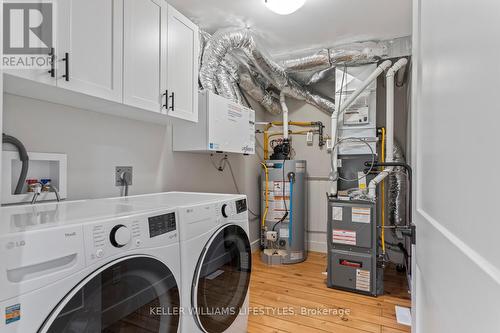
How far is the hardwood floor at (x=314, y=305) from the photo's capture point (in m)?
1.97

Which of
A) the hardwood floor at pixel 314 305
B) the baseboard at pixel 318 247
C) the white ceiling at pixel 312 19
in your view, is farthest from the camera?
the baseboard at pixel 318 247

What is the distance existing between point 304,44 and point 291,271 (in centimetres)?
244

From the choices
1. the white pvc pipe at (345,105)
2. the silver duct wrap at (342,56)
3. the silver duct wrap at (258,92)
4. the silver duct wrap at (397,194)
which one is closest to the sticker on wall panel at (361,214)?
the white pvc pipe at (345,105)

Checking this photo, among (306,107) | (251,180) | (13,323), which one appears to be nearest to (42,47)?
(13,323)

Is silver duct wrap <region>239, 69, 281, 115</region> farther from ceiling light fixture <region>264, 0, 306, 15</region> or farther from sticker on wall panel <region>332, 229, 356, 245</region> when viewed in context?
sticker on wall panel <region>332, 229, 356, 245</region>

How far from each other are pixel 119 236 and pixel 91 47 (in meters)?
0.88

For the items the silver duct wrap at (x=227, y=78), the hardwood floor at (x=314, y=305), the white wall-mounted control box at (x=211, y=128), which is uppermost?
the silver duct wrap at (x=227, y=78)

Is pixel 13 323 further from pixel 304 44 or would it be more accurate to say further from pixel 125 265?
pixel 304 44

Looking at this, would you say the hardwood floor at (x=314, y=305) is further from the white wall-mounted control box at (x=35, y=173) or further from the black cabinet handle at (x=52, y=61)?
the black cabinet handle at (x=52, y=61)

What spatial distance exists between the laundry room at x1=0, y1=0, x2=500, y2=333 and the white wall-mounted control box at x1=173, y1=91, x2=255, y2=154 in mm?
16

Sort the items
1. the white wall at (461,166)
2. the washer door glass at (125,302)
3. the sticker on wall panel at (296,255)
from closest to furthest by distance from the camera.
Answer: the white wall at (461,166) → the washer door glass at (125,302) → the sticker on wall panel at (296,255)

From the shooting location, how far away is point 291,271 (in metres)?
3.04

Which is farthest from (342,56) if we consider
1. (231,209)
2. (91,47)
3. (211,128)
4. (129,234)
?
(129,234)

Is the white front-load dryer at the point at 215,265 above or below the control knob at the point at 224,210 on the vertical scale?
below
